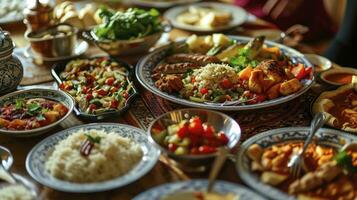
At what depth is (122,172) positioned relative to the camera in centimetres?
153

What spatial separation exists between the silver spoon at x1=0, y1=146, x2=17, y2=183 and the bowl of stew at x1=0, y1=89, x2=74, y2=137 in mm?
114

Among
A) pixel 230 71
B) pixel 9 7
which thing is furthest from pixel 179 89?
pixel 9 7

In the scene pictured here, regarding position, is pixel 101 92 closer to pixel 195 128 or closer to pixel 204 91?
pixel 204 91

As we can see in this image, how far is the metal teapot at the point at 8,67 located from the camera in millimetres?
2082

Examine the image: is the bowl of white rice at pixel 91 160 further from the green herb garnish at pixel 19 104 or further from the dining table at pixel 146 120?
the green herb garnish at pixel 19 104

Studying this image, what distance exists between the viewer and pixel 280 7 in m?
3.96

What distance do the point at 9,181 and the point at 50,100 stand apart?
573 millimetres

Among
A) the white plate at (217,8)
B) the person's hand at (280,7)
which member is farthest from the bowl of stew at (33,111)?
the person's hand at (280,7)

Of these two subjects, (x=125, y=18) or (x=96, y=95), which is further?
(x=125, y=18)

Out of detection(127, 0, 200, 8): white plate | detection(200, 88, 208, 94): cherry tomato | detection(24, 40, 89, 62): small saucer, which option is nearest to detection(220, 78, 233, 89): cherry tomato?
detection(200, 88, 208, 94): cherry tomato

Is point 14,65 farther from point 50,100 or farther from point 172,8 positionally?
point 172,8

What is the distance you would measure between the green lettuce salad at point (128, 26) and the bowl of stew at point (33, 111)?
62 cm

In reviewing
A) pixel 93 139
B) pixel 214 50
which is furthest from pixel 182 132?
pixel 214 50

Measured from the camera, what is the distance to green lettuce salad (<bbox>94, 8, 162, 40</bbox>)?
2.53 metres
